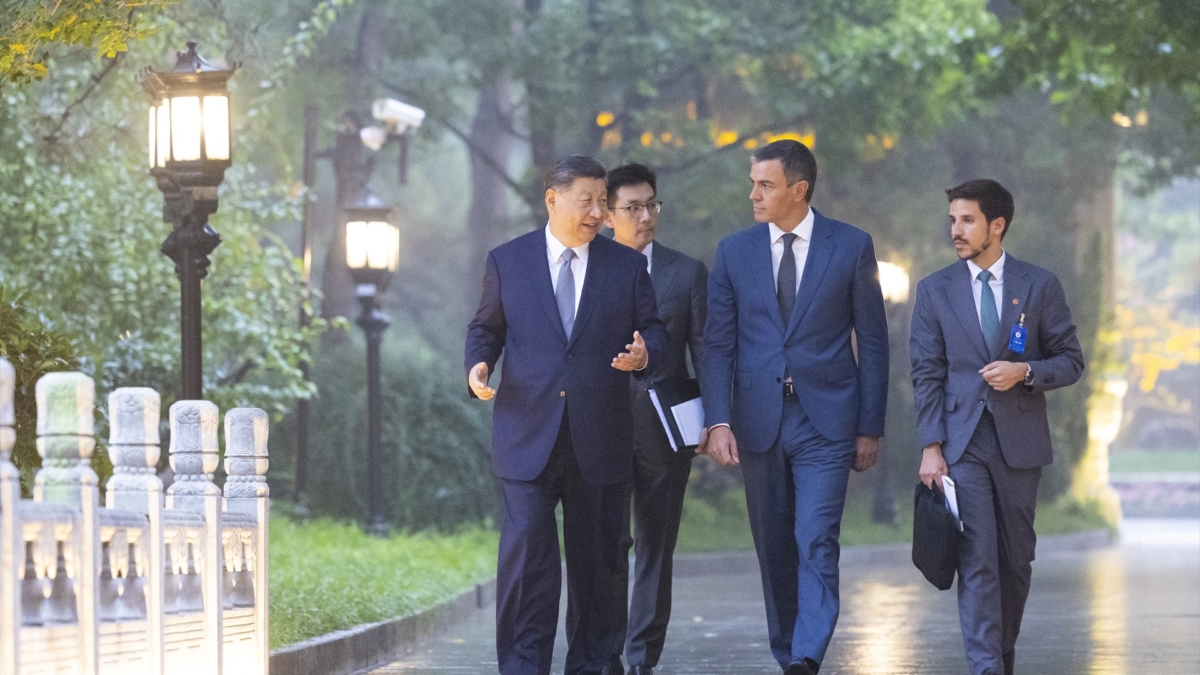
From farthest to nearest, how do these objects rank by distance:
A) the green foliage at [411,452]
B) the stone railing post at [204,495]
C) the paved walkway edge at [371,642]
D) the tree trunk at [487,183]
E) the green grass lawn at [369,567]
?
the tree trunk at [487,183]
the green foliage at [411,452]
the green grass lawn at [369,567]
the paved walkway edge at [371,642]
the stone railing post at [204,495]

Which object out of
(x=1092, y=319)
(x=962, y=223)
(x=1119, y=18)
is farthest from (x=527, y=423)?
(x=1092, y=319)

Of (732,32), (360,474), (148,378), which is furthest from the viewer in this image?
(732,32)

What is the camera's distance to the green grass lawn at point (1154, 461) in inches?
2203

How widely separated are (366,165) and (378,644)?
9.05 meters

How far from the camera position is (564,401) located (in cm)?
712

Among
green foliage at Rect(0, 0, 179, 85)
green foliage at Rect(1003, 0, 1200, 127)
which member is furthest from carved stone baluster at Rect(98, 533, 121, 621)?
green foliage at Rect(1003, 0, 1200, 127)

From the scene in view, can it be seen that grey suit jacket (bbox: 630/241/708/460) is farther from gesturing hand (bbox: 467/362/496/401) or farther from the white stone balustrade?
the white stone balustrade

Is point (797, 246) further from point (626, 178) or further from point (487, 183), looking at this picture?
point (487, 183)

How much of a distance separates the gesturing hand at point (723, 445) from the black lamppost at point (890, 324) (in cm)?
1549

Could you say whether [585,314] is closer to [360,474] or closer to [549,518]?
[549,518]

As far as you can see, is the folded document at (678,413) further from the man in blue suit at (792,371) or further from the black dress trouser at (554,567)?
the black dress trouser at (554,567)

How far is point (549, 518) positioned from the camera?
723cm

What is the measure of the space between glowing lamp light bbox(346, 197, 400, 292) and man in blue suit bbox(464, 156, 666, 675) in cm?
1017

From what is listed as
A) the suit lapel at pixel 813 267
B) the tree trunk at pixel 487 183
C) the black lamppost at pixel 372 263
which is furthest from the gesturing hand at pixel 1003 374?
the tree trunk at pixel 487 183
